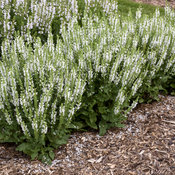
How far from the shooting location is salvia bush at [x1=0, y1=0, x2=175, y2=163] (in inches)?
123

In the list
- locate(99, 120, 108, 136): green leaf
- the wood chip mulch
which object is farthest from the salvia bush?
the wood chip mulch

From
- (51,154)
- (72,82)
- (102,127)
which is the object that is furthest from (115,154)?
(72,82)

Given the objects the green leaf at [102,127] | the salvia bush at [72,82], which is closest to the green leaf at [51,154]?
the salvia bush at [72,82]

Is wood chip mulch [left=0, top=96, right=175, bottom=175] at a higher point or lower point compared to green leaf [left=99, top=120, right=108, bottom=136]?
lower

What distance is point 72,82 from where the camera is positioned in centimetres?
338

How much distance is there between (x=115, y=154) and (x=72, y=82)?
3.65ft

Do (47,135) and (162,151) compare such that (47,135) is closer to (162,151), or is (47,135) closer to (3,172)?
(3,172)

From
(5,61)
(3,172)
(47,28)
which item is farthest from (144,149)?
(47,28)

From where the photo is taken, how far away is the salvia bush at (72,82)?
3127 mm

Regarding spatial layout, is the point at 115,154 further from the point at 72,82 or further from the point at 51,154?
the point at 72,82

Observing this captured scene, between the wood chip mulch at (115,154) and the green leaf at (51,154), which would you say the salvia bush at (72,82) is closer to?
the green leaf at (51,154)

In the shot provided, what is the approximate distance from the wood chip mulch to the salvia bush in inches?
6.0

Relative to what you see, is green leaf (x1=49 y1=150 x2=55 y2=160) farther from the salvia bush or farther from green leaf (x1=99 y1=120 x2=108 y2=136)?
green leaf (x1=99 y1=120 x2=108 y2=136)

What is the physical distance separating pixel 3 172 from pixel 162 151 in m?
2.03
